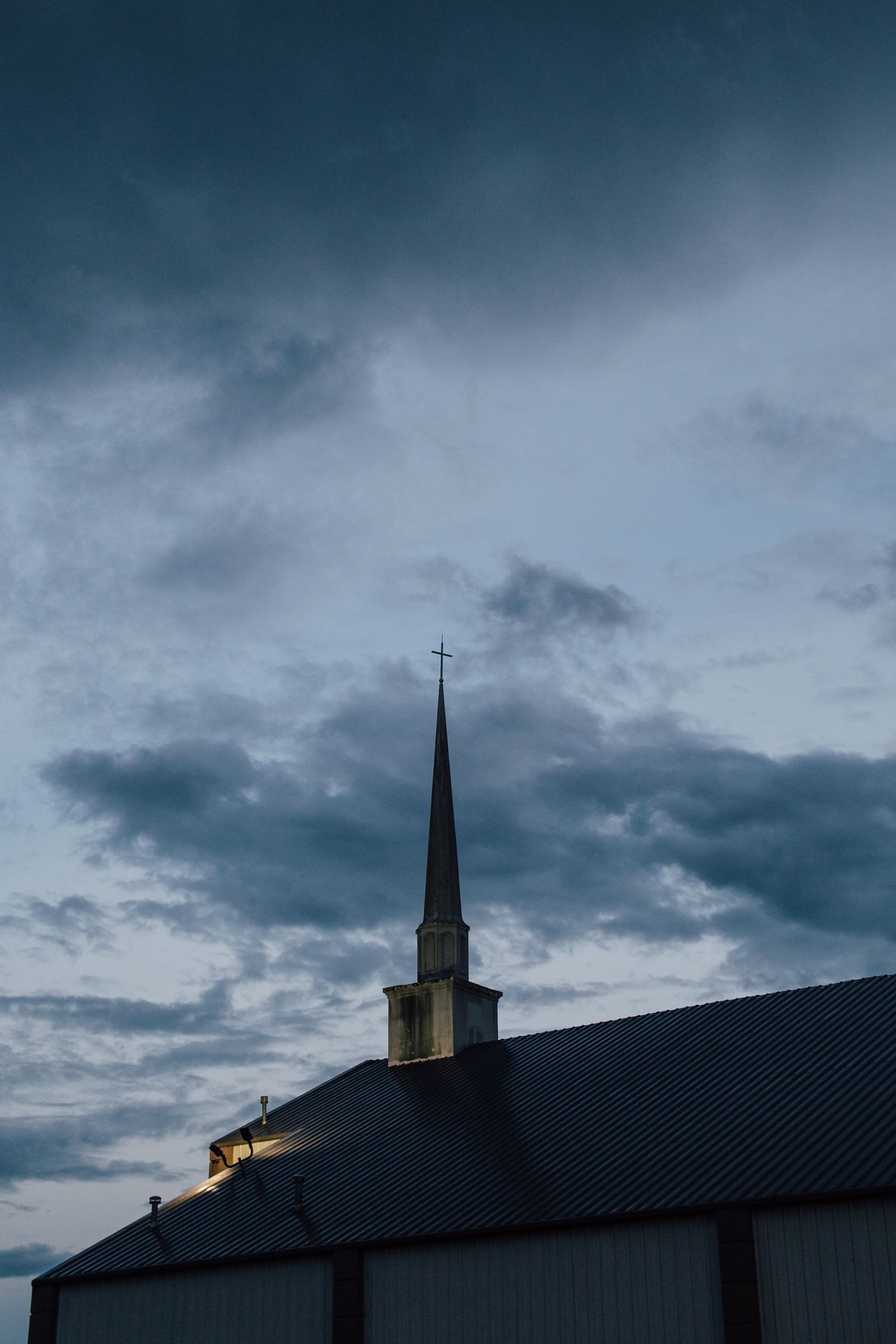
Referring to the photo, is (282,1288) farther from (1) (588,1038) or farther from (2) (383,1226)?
(1) (588,1038)

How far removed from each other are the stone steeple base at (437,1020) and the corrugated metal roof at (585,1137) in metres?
2.16

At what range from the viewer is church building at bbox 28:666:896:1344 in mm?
23547

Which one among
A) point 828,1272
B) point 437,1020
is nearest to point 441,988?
point 437,1020

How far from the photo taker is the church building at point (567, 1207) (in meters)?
23.5

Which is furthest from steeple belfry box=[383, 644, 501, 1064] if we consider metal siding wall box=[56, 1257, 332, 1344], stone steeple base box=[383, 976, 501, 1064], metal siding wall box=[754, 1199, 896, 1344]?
metal siding wall box=[754, 1199, 896, 1344]

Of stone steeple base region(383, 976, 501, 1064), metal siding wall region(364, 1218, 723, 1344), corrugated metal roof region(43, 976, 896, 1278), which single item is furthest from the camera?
stone steeple base region(383, 976, 501, 1064)

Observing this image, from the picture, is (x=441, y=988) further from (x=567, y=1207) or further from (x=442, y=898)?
(x=567, y=1207)

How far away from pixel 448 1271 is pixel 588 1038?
1163 cm

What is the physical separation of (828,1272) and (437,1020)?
2242cm

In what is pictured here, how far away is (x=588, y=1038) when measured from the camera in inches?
1517

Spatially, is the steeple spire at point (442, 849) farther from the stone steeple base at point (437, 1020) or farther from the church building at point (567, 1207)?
the church building at point (567, 1207)

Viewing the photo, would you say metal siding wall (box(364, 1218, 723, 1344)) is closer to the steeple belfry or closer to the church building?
the church building

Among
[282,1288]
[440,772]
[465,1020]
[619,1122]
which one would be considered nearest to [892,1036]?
[619,1122]

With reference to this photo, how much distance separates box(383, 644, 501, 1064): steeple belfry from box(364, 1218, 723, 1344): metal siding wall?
15.4 m
